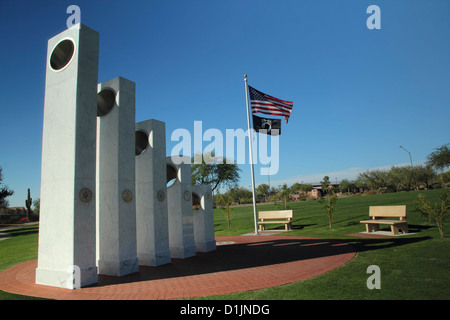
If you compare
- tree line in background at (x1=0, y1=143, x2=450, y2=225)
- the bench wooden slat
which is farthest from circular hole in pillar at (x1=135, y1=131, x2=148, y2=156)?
tree line in background at (x1=0, y1=143, x2=450, y2=225)

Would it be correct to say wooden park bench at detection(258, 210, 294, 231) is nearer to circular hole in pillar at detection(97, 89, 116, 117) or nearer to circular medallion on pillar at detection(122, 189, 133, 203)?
circular medallion on pillar at detection(122, 189, 133, 203)

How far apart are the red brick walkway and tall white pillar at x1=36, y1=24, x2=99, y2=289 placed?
0.55 metres

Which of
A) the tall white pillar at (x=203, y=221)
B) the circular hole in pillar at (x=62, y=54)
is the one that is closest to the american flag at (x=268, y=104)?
the tall white pillar at (x=203, y=221)

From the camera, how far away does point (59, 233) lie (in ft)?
23.4

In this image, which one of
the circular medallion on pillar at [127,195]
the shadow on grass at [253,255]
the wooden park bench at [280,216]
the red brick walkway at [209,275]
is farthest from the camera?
the wooden park bench at [280,216]

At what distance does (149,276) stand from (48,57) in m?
6.75

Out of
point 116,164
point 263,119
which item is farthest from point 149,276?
point 263,119

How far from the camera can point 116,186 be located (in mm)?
8125

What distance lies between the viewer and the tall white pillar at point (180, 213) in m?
10.9

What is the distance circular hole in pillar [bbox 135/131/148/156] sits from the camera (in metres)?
10.4

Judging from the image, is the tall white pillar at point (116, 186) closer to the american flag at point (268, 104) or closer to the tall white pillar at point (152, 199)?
the tall white pillar at point (152, 199)

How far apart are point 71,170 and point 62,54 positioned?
143 inches

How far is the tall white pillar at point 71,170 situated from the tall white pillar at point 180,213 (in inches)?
157
